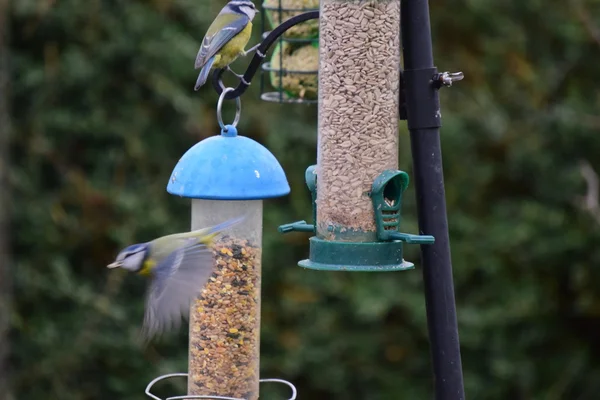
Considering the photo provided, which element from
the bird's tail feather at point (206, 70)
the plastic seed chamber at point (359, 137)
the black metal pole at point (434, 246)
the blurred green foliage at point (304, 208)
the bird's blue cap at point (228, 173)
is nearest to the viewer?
the black metal pole at point (434, 246)

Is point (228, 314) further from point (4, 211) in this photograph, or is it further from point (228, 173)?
point (4, 211)

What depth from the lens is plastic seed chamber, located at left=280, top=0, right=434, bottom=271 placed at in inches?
121

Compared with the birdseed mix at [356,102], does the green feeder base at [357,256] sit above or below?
below

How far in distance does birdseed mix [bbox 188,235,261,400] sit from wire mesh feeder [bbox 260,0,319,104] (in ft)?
4.04

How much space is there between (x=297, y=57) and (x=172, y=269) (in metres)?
1.61

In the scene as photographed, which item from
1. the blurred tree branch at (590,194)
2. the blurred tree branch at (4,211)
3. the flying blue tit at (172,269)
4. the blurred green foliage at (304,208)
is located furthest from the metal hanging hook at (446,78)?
the blurred tree branch at (590,194)

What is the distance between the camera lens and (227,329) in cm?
321

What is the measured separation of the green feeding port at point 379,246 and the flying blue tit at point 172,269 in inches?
11.0

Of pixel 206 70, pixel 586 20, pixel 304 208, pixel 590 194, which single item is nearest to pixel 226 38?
pixel 206 70

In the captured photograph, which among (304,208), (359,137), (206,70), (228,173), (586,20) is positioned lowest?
(304,208)

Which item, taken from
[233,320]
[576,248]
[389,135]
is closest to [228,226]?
[233,320]

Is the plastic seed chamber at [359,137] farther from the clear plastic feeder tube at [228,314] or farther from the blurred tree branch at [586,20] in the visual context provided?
the blurred tree branch at [586,20]

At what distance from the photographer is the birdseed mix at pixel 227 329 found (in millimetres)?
3182

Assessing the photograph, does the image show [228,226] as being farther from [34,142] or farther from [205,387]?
[34,142]
